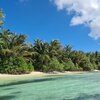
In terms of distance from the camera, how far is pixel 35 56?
53.4 meters

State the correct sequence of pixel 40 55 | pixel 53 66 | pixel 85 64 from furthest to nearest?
pixel 85 64
pixel 53 66
pixel 40 55

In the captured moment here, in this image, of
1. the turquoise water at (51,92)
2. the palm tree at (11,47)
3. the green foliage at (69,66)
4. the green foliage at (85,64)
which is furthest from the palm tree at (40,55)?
the turquoise water at (51,92)

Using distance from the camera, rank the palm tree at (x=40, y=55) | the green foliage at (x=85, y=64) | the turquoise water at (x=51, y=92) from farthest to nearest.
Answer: the green foliage at (x=85, y=64) < the palm tree at (x=40, y=55) < the turquoise water at (x=51, y=92)

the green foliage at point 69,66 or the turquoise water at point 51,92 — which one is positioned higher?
the green foliage at point 69,66

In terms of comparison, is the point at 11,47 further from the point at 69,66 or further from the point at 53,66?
the point at 69,66

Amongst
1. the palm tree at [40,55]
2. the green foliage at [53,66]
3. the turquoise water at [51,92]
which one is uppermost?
the palm tree at [40,55]

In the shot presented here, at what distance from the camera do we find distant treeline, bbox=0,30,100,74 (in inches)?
1710

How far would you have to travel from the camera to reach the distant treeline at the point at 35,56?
43438 mm

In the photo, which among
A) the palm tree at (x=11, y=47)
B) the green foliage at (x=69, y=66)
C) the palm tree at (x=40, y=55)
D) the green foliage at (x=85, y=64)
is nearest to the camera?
the palm tree at (x=11, y=47)

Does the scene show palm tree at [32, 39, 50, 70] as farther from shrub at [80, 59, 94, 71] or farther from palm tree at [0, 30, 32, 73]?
shrub at [80, 59, 94, 71]

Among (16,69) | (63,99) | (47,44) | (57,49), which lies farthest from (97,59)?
(63,99)

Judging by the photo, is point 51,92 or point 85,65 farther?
point 85,65

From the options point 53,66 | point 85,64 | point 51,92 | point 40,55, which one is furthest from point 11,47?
point 85,64

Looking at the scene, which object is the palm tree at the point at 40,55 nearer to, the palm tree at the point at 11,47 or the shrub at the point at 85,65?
the palm tree at the point at 11,47
